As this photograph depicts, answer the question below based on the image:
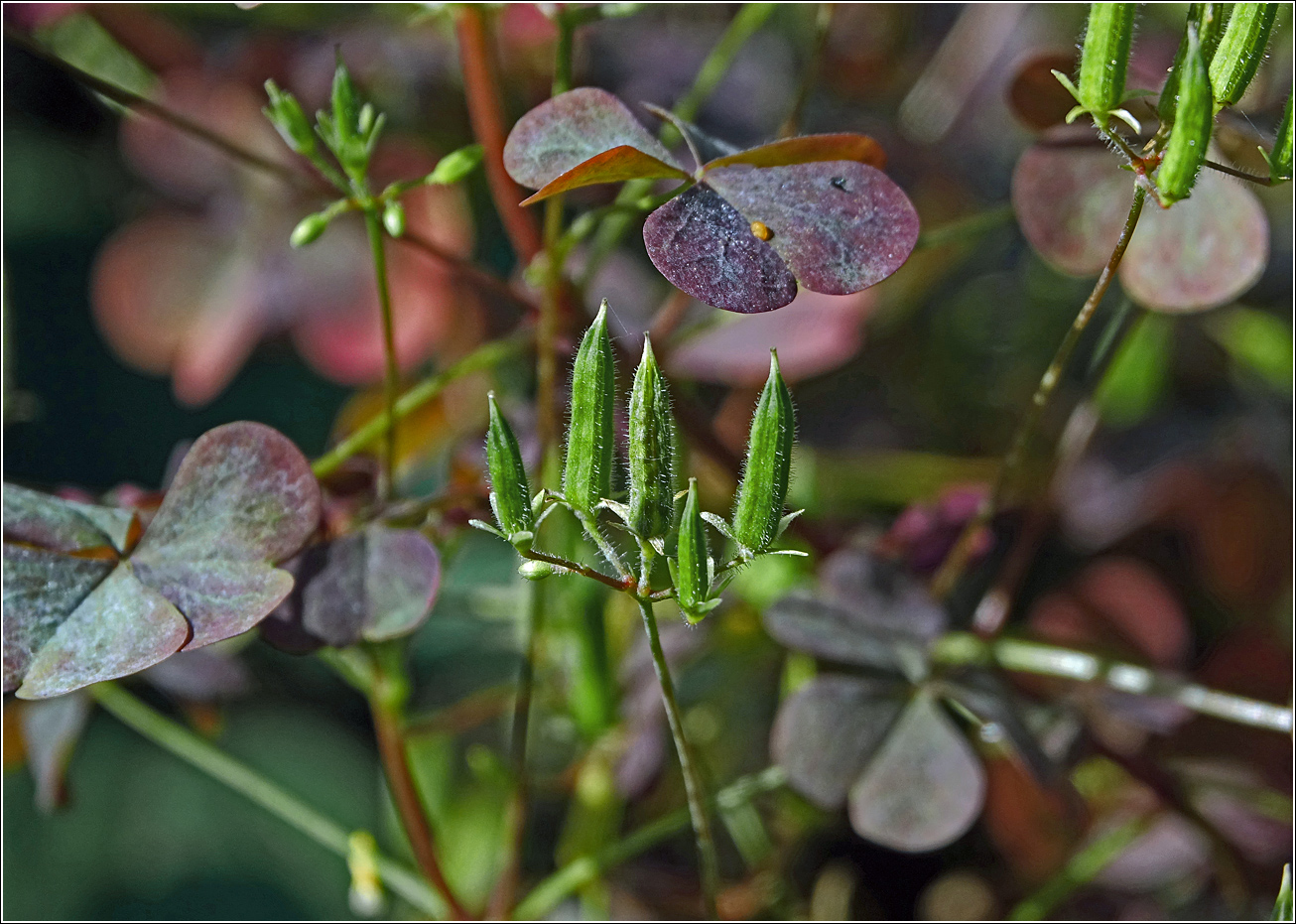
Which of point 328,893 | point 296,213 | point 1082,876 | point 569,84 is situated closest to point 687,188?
point 569,84

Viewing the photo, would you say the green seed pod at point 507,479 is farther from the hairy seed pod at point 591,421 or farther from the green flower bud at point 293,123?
the green flower bud at point 293,123


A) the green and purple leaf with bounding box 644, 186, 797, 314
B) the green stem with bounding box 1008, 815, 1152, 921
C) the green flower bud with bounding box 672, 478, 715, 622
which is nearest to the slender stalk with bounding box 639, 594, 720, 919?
the green flower bud with bounding box 672, 478, 715, 622

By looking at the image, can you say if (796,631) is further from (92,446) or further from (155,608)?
(92,446)

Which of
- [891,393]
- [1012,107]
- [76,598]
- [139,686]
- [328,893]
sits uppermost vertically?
[1012,107]

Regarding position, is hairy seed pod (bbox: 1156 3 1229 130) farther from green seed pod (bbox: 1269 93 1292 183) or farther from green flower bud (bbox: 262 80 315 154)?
green flower bud (bbox: 262 80 315 154)

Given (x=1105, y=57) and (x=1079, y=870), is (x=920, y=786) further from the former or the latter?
(x=1105, y=57)

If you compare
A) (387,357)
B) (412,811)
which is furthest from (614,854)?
(387,357)

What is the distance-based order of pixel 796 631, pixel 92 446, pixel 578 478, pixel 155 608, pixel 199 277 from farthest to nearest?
pixel 92 446, pixel 199 277, pixel 796 631, pixel 155 608, pixel 578 478
